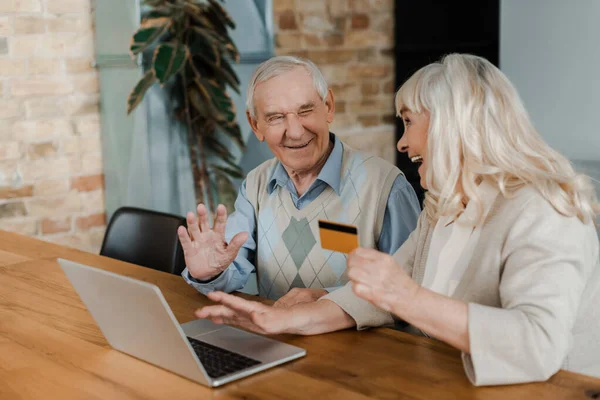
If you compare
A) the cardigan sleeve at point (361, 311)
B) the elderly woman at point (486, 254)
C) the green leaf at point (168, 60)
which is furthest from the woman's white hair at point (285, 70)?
the green leaf at point (168, 60)

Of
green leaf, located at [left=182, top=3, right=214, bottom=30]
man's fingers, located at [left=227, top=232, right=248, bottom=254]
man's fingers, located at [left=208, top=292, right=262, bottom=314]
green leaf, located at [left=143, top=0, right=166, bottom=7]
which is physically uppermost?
green leaf, located at [left=143, top=0, right=166, bottom=7]

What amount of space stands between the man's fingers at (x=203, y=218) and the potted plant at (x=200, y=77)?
1661 mm

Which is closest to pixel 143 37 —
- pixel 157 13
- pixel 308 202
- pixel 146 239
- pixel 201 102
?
pixel 157 13

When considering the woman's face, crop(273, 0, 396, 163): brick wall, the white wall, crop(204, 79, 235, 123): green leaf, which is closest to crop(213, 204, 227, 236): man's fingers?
the woman's face

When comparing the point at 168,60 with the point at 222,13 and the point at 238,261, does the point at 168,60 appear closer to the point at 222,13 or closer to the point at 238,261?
the point at 222,13

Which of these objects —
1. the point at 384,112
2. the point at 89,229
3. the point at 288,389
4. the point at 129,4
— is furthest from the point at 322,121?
the point at 384,112

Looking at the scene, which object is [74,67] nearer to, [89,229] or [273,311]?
[89,229]

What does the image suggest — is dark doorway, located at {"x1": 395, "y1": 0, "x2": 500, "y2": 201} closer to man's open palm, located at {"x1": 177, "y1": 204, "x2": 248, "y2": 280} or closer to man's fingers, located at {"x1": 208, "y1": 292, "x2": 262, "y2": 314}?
man's open palm, located at {"x1": 177, "y1": 204, "x2": 248, "y2": 280}

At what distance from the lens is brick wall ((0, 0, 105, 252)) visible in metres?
3.59

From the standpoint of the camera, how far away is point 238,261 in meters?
2.30

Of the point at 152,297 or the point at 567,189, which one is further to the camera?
the point at 567,189

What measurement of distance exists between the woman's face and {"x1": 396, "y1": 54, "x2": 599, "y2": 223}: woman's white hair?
1.5 inches

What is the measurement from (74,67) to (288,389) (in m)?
2.74

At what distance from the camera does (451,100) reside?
153 centimetres
